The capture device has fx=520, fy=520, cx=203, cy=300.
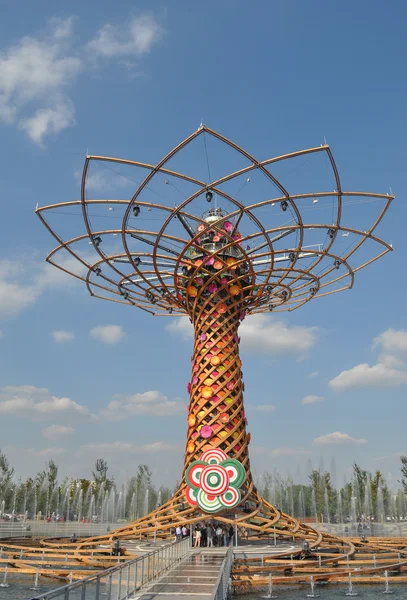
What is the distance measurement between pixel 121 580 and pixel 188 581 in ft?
8.00

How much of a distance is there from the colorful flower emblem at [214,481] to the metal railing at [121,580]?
5.85 m

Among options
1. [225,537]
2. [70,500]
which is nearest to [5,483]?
[70,500]

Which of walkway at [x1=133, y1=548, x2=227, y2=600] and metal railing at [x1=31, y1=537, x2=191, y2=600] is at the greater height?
metal railing at [x1=31, y1=537, x2=191, y2=600]

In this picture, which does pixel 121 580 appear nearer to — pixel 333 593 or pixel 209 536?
pixel 333 593

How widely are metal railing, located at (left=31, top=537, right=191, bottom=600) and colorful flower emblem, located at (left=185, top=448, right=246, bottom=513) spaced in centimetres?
585

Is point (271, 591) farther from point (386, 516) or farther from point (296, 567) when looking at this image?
point (386, 516)

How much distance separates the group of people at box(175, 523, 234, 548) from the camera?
18438mm

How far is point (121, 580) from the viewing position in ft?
26.6

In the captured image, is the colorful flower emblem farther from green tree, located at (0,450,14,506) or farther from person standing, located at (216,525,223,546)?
green tree, located at (0,450,14,506)

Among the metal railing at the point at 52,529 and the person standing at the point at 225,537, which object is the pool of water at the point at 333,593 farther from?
the metal railing at the point at 52,529

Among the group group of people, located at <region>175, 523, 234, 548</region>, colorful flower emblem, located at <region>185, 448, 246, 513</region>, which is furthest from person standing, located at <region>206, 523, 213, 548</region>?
colorful flower emblem, located at <region>185, 448, 246, 513</region>

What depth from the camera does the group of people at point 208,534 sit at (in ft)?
60.5

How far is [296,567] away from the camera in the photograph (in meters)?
15.0

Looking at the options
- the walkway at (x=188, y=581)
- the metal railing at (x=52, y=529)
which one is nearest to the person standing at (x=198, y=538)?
the walkway at (x=188, y=581)
